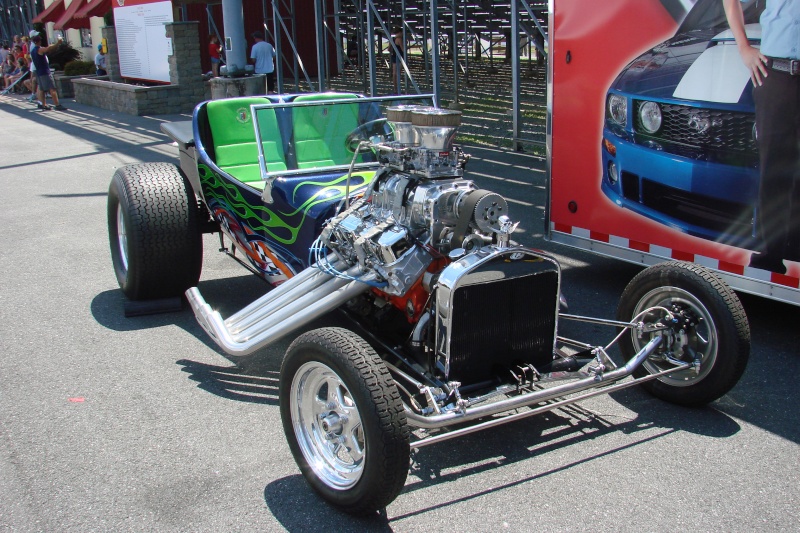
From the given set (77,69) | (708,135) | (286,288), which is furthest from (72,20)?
(708,135)

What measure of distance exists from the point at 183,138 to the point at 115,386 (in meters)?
2.45

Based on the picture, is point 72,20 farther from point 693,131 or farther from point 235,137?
point 693,131

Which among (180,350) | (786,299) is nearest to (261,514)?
(180,350)

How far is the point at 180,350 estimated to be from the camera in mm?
5160

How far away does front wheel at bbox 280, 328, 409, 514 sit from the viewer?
3023mm

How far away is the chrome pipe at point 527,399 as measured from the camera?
323 cm

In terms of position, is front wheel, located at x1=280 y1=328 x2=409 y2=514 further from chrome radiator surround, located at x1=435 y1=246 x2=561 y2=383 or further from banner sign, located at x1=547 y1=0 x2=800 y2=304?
banner sign, located at x1=547 y1=0 x2=800 y2=304

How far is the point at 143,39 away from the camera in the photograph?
20719 millimetres

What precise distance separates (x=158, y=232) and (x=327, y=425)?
108 inches

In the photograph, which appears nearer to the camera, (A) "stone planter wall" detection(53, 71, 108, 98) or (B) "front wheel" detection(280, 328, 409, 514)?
(B) "front wheel" detection(280, 328, 409, 514)

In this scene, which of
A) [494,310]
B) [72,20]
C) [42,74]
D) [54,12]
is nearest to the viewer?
[494,310]

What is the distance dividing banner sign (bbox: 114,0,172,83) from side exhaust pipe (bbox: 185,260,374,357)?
16.3m

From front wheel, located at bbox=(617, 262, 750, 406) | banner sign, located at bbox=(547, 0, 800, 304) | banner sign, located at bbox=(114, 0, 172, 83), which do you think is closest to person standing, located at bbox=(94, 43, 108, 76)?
banner sign, located at bbox=(114, 0, 172, 83)

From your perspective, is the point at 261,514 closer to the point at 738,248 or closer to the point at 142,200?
the point at 142,200
